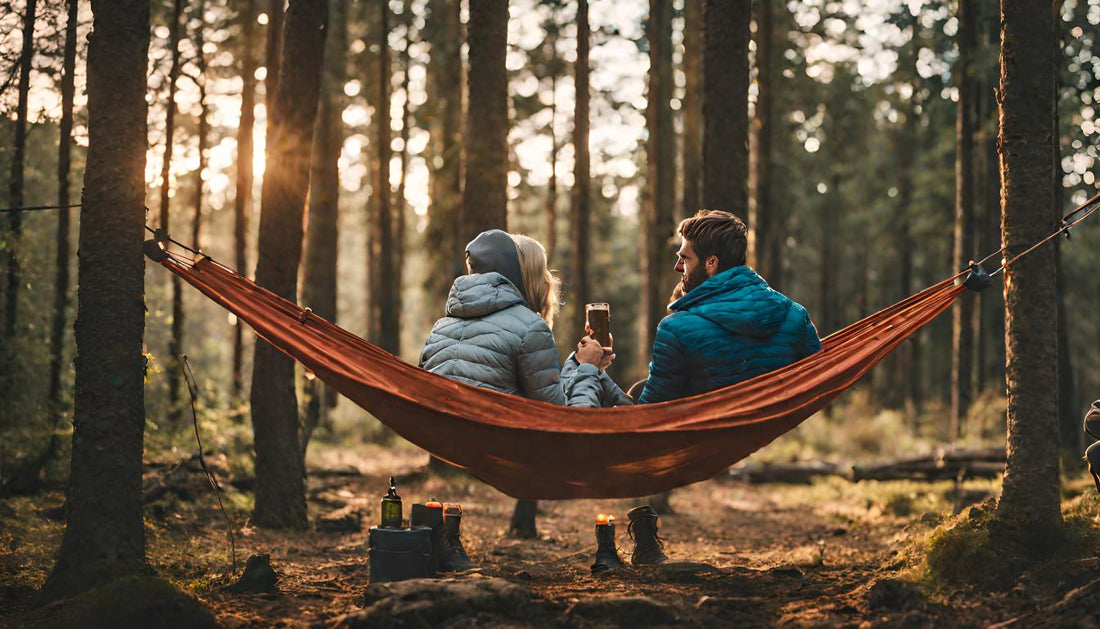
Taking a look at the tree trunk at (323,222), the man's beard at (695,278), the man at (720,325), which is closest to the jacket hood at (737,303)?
the man at (720,325)

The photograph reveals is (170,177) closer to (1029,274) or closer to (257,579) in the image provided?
(257,579)

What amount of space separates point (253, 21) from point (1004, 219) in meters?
11.1

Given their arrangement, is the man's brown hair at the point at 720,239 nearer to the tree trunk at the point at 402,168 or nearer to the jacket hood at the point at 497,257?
the jacket hood at the point at 497,257

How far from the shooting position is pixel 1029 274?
183 inches

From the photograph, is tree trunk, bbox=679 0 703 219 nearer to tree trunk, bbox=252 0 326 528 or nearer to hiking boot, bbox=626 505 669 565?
tree trunk, bbox=252 0 326 528

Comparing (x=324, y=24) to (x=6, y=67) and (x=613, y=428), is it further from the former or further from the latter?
(x=613, y=428)

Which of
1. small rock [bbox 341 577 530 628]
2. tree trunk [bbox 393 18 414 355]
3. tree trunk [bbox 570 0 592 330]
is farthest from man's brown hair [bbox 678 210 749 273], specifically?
tree trunk [bbox 393 18 414 355]

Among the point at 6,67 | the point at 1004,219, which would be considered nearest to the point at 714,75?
the point at 1004,219

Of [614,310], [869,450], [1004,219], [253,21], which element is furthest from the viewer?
[614,310]

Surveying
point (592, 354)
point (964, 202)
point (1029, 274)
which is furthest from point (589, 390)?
point (964, 202)

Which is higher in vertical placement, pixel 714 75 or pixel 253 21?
pixel 253 21

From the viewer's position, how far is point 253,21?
1316 centimetres

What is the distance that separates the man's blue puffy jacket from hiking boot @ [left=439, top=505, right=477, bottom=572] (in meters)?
1.10

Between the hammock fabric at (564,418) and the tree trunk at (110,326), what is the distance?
28 cm
